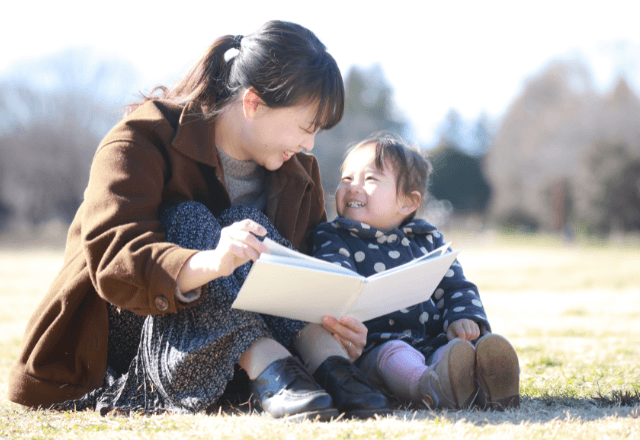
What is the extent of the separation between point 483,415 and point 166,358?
931 mm

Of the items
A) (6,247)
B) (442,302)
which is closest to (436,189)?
(6,247)

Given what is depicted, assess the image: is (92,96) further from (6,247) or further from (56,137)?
(6,247)

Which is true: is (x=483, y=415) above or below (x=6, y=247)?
above

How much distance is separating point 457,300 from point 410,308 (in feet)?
0.63

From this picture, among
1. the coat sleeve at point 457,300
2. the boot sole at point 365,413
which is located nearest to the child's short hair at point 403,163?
the coat sleeve at point 457,300

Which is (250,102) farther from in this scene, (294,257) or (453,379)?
(453,379)

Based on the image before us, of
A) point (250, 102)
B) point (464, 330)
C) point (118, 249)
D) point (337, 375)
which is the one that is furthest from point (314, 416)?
point (250, 102)

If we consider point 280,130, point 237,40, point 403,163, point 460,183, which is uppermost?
point 237,40

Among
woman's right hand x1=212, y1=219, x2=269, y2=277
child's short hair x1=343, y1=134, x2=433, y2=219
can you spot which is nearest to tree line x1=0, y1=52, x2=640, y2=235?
child's short hair x1=343, y1=134, x2=433, y2=219

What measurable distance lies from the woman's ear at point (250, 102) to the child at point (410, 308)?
0.59m

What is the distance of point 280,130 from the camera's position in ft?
7.32

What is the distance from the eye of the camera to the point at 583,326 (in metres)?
4.90

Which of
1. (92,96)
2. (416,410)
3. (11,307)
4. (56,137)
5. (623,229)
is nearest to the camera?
(416,410)

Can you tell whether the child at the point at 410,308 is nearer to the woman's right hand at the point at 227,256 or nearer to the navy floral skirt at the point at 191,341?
the navy floral skirt at the point at 191,341
